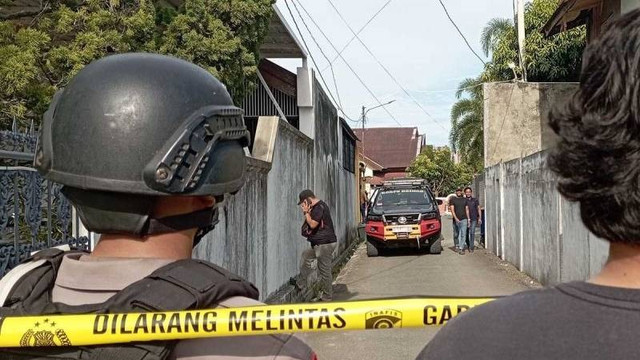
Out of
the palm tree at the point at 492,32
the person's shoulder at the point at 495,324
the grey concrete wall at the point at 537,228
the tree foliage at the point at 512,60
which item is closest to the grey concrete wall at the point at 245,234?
the grey concrete wall at the point at 537,228

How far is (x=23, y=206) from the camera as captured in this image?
354 centimetres

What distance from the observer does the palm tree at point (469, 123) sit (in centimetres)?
3288

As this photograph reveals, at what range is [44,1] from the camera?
8312 millimetres

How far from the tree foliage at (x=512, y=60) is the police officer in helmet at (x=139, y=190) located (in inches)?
893

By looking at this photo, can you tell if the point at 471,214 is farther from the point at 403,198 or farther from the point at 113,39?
the point at 113,39

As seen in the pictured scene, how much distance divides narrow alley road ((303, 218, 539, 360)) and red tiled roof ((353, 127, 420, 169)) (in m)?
43.3

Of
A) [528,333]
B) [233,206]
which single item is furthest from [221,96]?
[233,206]

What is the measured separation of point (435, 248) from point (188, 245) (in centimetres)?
1589

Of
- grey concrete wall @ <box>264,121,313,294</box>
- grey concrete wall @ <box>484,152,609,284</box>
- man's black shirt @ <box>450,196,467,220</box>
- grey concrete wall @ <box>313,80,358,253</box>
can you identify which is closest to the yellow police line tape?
grey concrete wall @ <box>484,152,609,284</box>

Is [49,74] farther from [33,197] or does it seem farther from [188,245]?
[188,245]

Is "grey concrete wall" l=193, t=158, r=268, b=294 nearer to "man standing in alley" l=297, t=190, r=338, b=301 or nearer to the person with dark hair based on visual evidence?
"man standing in alley" l=297, t=190, r=338, b=301

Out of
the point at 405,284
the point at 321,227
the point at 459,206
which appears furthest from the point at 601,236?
the point at 459,206

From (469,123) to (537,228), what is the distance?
73.8 ft

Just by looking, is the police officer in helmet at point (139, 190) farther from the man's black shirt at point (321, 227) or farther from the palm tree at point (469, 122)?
the palm tree at point (469, 122)
